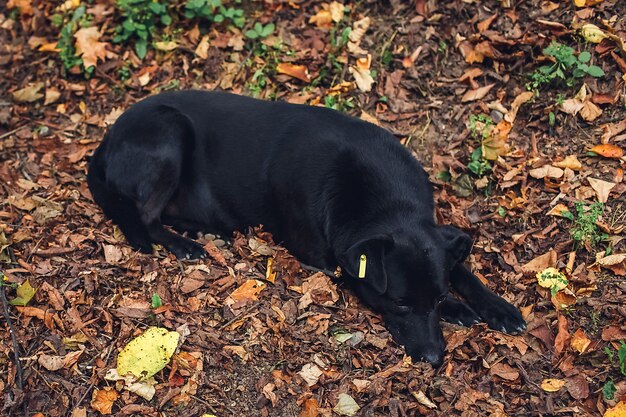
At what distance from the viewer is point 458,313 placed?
516 centimetres

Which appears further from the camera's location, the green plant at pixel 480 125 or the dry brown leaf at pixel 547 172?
the green plant at pixel 480 125

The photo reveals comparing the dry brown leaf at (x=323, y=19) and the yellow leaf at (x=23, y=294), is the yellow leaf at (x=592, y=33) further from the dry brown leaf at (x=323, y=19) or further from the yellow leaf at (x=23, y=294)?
the yellow leaf at (x=23, y=294)

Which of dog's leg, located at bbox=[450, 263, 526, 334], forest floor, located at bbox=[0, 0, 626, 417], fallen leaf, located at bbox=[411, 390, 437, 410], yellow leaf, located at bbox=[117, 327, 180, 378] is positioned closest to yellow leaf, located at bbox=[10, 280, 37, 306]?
forest floor, located at bbox=[0, 0, 626, 417]

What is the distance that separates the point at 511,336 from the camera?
196 inches

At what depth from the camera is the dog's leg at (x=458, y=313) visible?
5.12 meters

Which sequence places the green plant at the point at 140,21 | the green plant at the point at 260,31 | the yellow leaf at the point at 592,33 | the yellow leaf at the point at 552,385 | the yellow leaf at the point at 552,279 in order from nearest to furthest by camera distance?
the yellow leaf at the point at 552,385
the yellow leaf at the point at 552,279
the yellow leaf at the point at 592,33
the green plant at the point at 260,31
the green plant at the point at 140,21

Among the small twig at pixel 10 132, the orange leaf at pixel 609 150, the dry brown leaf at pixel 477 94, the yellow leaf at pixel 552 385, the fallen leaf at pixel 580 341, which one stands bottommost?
the small twig at pixel 10 132

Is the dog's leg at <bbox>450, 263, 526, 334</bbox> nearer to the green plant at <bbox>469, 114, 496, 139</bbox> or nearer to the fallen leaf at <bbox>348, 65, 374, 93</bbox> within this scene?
the green plant at <bbox>469, 114, 496, 139</bbox>

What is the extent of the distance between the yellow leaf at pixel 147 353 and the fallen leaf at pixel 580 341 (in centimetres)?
259

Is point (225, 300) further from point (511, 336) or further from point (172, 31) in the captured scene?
point (172, 31)

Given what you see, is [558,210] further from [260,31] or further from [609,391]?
[260,31]

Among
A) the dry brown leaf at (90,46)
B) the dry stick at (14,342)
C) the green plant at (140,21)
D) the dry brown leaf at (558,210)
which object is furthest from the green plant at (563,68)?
the dry stick at (14,342)

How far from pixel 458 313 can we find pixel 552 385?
827 mm

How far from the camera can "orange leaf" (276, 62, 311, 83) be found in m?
6.97
